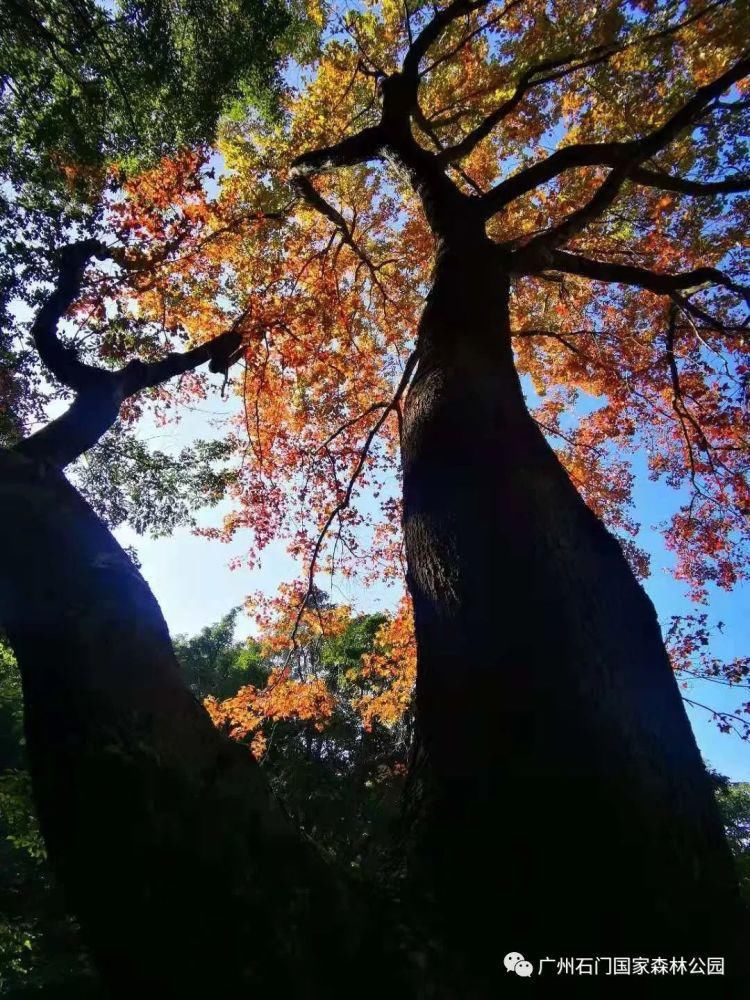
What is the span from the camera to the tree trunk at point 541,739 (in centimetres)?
150

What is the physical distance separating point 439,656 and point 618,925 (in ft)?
3.20

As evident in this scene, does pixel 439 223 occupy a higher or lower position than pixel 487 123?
lower

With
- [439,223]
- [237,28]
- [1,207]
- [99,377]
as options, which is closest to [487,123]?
[439,223]

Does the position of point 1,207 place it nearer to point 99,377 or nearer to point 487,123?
point 99,377

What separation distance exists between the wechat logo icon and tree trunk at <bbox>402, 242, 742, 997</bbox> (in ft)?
0.06

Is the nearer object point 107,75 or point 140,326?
point 107,75

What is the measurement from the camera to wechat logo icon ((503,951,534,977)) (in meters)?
1.44

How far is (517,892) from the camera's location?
1.54 m

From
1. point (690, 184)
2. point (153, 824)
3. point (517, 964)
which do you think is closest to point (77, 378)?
point (153, 824)

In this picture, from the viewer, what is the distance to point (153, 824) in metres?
1.43

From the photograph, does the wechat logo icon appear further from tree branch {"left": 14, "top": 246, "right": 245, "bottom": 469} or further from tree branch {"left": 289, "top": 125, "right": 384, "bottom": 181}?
tree branch {"left": 289, "top": 125, "right": 384, "bottom": 181}

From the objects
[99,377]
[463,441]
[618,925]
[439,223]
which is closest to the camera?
[618,925]

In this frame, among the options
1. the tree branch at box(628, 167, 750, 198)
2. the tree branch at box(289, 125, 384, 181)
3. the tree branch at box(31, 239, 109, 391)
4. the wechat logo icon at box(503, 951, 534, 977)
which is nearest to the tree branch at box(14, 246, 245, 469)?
the tree branch at box(31, 239, 109, 391)

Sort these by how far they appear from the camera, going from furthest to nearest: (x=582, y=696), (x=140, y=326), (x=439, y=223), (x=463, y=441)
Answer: (x=140, y=326) → (x=439, y=223) → (x=463, y=441) → (x=582, y=696)
